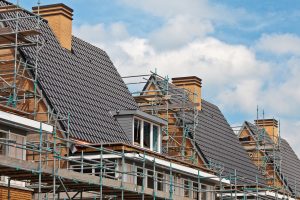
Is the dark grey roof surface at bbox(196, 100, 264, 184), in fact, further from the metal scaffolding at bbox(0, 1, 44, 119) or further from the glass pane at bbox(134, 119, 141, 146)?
the metal scaffolding at bbox(0, 1, 44, 119)

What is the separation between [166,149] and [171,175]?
6.97 metres

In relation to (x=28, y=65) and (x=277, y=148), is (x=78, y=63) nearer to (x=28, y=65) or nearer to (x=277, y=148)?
(x=28, y=65)

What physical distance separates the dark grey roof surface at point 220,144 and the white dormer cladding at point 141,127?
623 centimetres

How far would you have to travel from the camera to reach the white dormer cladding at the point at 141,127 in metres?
31.1

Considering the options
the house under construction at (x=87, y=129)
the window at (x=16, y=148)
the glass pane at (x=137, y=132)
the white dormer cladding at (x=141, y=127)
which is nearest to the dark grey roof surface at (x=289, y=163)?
the house under construction at (x=87, y=129)

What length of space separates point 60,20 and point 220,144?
42.4ft

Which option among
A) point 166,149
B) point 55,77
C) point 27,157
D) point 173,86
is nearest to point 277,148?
point 173,86

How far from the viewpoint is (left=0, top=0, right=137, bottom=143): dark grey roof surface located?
29.0m

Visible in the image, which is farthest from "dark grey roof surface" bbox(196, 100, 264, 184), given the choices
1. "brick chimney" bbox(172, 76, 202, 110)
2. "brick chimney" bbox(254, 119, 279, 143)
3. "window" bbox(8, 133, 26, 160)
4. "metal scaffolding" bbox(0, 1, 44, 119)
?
"window" bbox(8, 133, 26, 160)

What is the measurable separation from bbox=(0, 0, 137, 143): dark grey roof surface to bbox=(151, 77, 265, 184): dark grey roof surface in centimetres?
552

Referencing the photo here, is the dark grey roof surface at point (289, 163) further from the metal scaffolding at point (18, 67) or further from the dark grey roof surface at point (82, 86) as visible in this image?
the metal scaffolding at point (18, 67)

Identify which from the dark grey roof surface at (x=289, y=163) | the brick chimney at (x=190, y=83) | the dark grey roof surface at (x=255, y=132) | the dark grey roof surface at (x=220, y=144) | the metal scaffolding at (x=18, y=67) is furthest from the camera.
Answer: the dark grey roof surface at (x=289, y=163)

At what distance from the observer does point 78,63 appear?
33375mm

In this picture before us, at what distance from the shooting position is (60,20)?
33.3 metres
